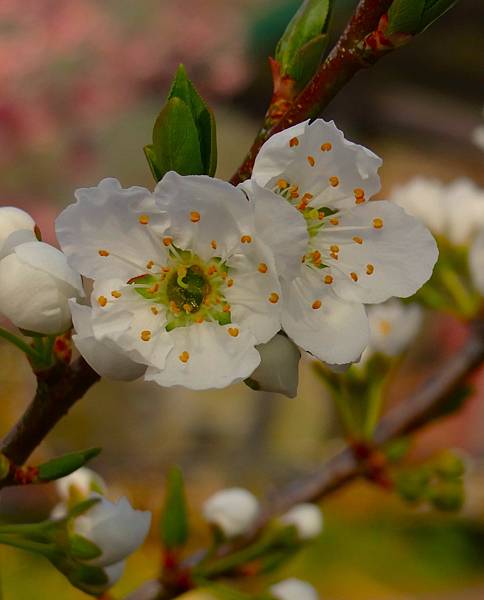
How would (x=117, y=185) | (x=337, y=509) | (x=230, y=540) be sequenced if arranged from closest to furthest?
(x=117, y=185) → (x=230, y=540) → (x=337, y=509)

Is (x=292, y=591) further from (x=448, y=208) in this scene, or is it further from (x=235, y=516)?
(x=448, y=208)

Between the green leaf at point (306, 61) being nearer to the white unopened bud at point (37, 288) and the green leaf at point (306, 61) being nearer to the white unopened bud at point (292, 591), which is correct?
the white unopened bud at point (37, 288)

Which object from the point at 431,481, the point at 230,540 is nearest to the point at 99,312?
the point at 230,540

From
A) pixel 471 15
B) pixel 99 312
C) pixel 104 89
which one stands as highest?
pixel 99 312

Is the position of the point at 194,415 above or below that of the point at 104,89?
below

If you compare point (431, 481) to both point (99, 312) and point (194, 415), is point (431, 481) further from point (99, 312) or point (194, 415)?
point (194, 415)

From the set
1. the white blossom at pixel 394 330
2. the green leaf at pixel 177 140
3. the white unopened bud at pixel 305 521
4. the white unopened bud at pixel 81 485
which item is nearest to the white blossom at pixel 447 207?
the white blossom at pixel 394 330

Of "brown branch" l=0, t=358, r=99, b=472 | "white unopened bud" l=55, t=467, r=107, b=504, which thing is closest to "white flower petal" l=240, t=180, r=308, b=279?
"brown branch" l=0, t=358, r=99, b=472
